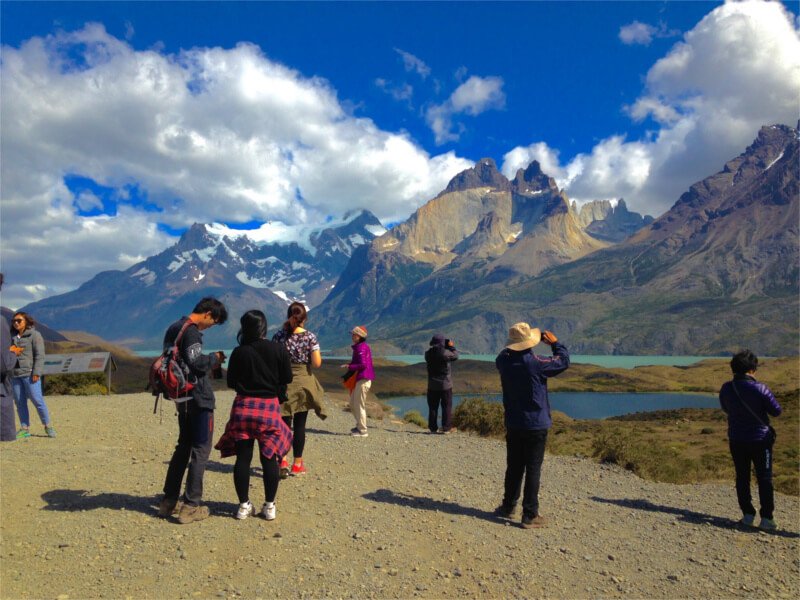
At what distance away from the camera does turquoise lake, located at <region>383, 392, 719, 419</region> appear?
85.6 m

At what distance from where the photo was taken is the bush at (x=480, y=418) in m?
17.4

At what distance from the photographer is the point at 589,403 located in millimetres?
99312

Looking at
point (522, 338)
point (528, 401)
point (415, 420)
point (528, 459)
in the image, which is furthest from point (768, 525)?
point (415, 420)

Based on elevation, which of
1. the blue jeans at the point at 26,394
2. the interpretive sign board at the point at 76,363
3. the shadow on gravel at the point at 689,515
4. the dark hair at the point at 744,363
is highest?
the dark hair at the point at 744,363

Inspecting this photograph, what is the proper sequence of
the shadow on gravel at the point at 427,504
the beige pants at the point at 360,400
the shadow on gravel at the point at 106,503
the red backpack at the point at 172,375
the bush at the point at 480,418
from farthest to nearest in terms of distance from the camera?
the bush at the point at 480,418 → the beige pants at the point at 360,400 → the shadow on gravel at the point at 427,504 → the shadow on gravel at the point at 106,503 → the red backpack at the point at 172,375

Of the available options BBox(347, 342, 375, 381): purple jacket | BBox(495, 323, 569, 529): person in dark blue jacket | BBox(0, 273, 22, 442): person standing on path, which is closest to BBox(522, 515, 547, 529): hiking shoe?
BBox(495, 323, 569, 529): person in dark blue jacket

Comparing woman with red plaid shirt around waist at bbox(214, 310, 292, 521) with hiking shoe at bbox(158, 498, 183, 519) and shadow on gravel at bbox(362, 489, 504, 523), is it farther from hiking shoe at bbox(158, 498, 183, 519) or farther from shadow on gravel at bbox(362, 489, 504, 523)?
shadow on gravel at bbox(362, 489, 504, 523)

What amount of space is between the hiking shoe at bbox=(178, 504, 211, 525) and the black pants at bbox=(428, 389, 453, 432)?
27.8ft

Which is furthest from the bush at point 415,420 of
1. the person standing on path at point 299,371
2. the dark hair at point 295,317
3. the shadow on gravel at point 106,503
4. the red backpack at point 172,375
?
the red backpack at point 172,375

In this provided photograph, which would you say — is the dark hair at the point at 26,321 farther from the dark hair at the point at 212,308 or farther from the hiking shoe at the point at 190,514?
the hiking shoe at the point at 190,514

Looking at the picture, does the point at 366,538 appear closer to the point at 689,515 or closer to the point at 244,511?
the point at 244,511

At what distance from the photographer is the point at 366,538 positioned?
6.87m

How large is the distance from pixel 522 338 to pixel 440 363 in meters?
6.88

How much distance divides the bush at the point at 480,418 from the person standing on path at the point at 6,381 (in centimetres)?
1179
